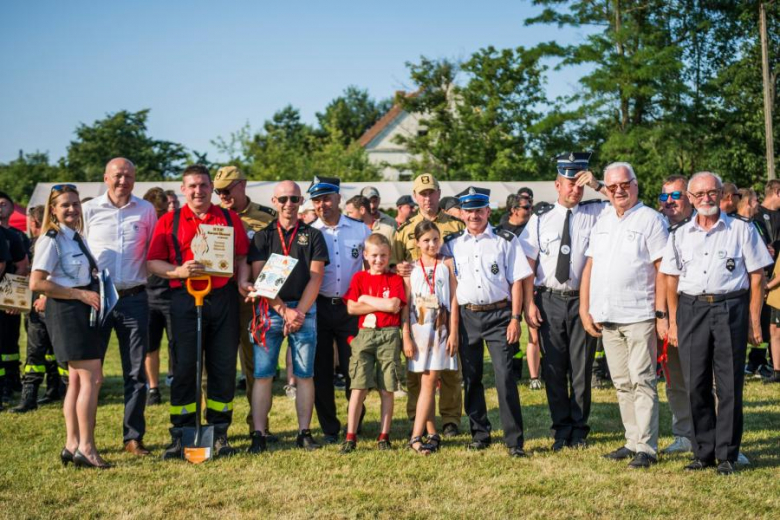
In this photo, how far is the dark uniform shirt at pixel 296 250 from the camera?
22.1 feet

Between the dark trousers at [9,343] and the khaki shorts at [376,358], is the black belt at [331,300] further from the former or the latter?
the dark trousers at [9,343]

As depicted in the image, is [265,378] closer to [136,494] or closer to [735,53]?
[136,494]

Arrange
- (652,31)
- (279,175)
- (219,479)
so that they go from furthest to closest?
(279,175) → (652,31) → (219,479)

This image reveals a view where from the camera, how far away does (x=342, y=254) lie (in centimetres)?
722

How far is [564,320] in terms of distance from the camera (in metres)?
6.71

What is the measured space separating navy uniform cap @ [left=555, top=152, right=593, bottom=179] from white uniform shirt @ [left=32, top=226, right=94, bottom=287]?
4081 millimetres

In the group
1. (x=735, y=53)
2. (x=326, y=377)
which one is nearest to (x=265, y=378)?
(x=326, y=377)

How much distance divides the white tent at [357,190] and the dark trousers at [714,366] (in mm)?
13801

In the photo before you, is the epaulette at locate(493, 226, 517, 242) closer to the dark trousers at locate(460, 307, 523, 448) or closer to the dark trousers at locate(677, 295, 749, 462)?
the dark trousers at locate(460, 307, 523, 448)

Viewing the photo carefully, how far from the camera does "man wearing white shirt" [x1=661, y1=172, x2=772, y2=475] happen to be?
19.1 feet

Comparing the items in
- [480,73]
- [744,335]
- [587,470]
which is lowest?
[587,470]

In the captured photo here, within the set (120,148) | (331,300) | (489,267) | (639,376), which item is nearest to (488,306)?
(489,267)

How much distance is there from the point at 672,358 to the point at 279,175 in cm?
3348

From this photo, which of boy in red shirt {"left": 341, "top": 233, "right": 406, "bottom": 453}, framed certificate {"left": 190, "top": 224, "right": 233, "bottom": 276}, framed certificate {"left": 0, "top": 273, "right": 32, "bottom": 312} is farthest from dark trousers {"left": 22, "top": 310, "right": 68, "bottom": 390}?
boy in red shirt {"left": 341, "top": 233, "right": 406, "bottom": 453}
